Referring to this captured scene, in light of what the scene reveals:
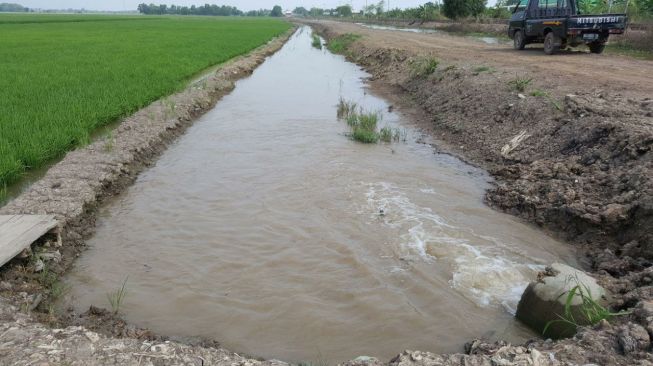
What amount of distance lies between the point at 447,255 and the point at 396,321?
127 cm

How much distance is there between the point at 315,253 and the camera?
16.6ft

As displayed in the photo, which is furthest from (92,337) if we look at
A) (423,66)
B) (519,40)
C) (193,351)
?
(519,40)

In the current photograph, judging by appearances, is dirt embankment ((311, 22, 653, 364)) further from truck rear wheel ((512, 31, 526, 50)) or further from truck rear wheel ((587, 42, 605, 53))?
truck rear wheel ((512, 31, 526, 50))

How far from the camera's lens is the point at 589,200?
5.56 meters

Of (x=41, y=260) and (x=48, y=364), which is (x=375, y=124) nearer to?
(x=41, y=260)

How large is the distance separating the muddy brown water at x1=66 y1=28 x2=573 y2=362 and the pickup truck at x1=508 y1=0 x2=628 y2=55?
807 cm

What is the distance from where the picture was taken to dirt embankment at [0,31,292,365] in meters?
3.04

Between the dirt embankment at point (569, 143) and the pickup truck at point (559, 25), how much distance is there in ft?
3.20

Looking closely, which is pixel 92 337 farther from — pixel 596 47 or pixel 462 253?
pixel 596 47

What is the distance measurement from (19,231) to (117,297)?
118 cm

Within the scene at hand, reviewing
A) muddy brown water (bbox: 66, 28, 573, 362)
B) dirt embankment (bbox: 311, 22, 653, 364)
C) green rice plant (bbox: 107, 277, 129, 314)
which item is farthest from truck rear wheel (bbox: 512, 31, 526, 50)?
green rice plant (bbox: 107, 277, 129, 314)

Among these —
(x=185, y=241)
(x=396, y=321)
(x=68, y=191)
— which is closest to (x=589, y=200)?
(x=396, y=321)

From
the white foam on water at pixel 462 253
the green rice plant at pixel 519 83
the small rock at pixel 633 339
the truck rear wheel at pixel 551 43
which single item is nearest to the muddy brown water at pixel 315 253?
the white foam on water at pixel 462 253

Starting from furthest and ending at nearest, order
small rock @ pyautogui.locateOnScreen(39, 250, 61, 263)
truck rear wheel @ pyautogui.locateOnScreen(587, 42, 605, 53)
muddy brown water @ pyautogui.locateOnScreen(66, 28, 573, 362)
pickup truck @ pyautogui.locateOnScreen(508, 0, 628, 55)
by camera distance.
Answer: truck rear wheel @ pyautogui.locateOnScreen(587, 42, 605, 53)
pickup truck @ pyautogui.locateOnScreen(508, 0, 628, 55)
small rock @ pyautogui.locateOnScreen(39, 250, 61, 263)
muddy brown water @ pyautogui.locateOnScreen(66, 28, 573, 362)
